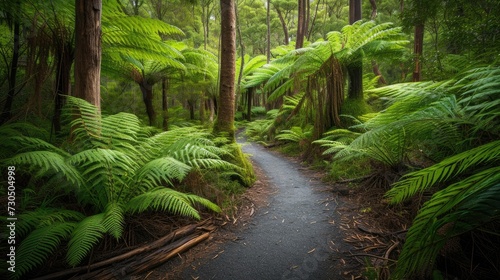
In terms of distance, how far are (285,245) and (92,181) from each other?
210cm

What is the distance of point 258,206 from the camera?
3104 millimetres

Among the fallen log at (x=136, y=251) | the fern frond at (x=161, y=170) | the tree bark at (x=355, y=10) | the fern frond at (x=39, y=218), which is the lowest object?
the fallen log at (x=136, y=251)

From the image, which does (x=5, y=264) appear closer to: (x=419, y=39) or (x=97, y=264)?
(x=97, y=264)

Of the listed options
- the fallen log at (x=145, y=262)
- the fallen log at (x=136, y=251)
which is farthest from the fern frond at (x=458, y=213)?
the fallen log at (x=136, y=251)

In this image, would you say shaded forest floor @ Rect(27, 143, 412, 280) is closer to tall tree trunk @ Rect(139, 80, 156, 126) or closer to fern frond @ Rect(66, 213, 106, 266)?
fern frond @ Rect(66, 213, 106, 266)

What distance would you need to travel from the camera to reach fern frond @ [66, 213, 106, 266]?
1.63 m

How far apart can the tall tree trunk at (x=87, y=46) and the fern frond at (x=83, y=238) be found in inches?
55.9

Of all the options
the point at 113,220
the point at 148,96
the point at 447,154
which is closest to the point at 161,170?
the point at 113,220

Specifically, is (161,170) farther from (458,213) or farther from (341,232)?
(458,213)

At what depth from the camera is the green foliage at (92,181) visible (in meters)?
1.73

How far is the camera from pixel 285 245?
2.17 metres

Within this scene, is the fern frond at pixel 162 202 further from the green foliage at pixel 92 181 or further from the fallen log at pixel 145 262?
the fallen log at pixel 145 262

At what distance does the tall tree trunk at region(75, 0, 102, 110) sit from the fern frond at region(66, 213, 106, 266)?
4.66 feet

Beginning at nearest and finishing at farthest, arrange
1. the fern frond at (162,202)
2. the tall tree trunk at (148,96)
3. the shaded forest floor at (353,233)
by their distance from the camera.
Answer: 1. the shaded forest floor at (353,233)
2. the fern frond at (162,202)
3. the tall tree trunk at (148,96)
